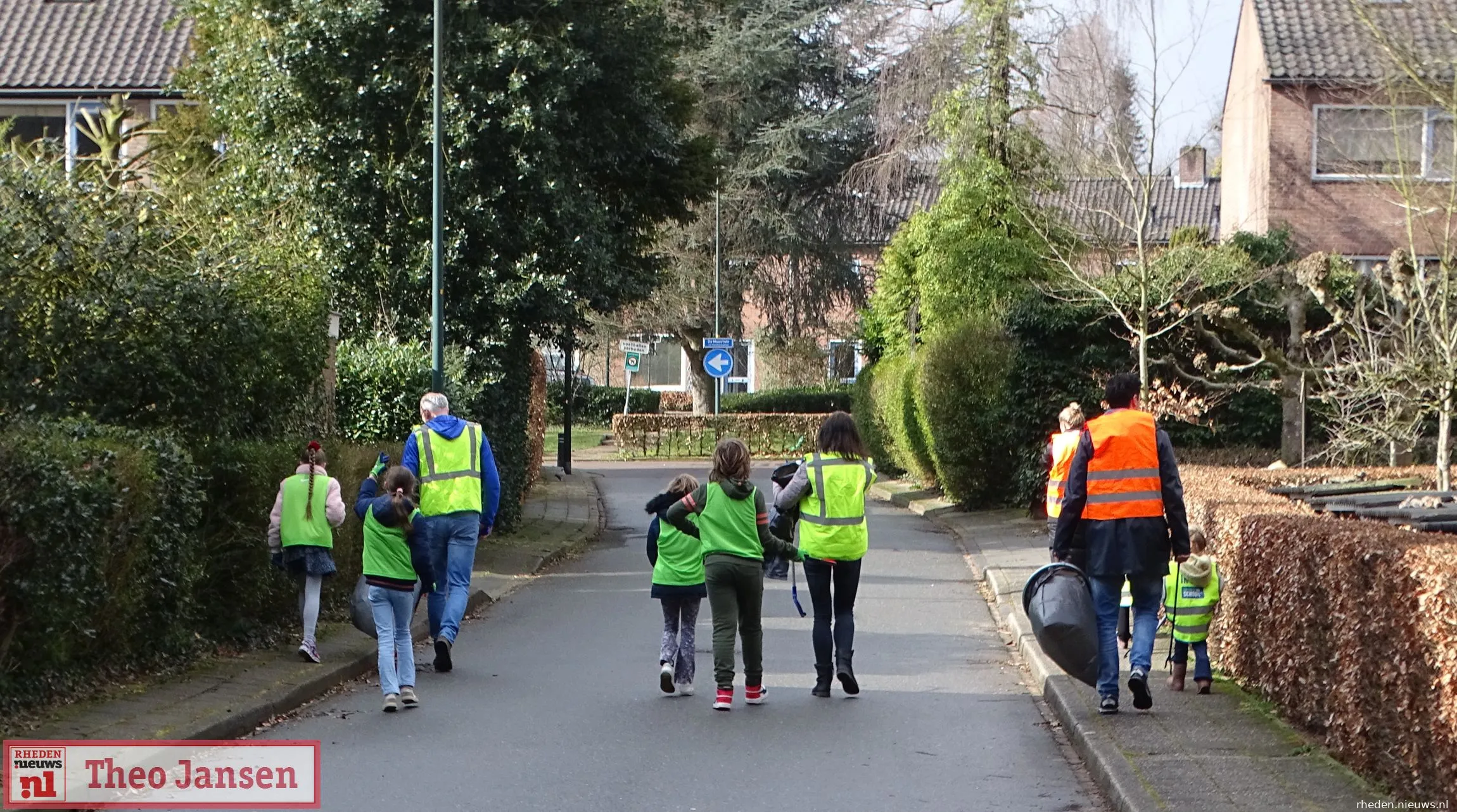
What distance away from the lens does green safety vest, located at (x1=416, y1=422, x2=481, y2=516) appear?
36.0ft

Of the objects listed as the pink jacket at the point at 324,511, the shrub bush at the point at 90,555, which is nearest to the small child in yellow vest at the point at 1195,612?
the pink jacket at the point at 324,511

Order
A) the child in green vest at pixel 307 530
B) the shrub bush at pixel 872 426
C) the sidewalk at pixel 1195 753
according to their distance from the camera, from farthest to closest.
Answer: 1. the shrub bush at pixel 872 426
2. the child in green vest at pixel 307 530
3. the sidewalk at pixel 1195 753

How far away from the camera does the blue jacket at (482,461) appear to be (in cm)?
1096

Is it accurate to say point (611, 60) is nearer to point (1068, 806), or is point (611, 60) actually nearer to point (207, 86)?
point (207, 86)

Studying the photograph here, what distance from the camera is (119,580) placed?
8930 millimetres

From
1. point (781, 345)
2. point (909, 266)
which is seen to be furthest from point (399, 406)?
point (781, 345)

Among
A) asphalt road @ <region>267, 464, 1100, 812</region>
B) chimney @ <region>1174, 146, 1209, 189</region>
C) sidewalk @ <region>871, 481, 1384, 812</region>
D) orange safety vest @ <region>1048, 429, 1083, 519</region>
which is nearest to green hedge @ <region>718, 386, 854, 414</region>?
chimney @ <region>1174, 146, 1209, 189</region>

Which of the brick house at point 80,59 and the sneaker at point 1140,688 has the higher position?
the brick house at point 80,59

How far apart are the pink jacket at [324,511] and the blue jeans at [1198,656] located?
18.2 feet

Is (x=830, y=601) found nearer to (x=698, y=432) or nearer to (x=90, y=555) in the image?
(x=90, y=555)

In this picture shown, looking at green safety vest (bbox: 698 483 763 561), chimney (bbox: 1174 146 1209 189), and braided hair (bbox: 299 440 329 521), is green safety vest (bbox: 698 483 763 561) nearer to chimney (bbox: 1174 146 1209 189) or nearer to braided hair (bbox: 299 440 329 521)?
braided hair (bbox: 299 440 329 521)

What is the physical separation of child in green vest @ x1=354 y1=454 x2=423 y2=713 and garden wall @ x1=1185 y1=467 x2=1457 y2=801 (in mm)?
4869

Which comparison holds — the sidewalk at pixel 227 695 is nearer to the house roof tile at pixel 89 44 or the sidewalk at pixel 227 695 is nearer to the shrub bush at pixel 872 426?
the house roof tile at pixel 89 44

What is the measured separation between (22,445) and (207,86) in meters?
13.5
